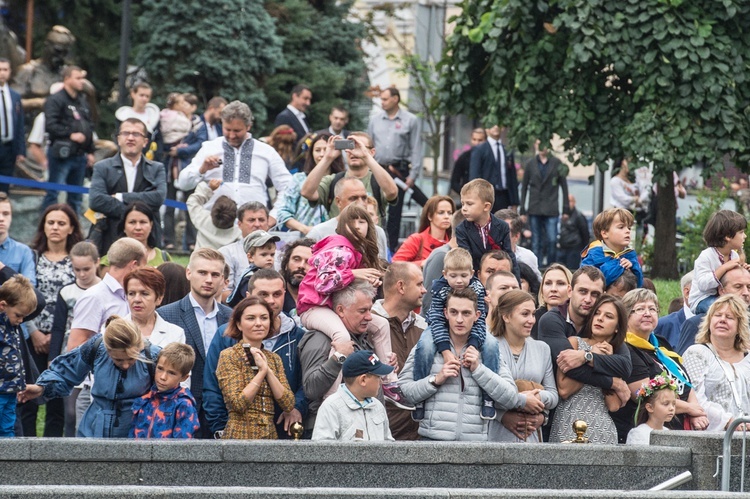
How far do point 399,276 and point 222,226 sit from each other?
145 inches

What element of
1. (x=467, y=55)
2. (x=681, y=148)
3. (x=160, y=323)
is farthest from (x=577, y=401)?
(x=467, y=55)

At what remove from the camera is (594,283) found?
1001 centimetres

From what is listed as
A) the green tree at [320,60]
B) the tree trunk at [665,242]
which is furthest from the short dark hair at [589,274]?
the green tree at [320,60]

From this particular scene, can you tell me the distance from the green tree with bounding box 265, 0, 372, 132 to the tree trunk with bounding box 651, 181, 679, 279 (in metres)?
9.36

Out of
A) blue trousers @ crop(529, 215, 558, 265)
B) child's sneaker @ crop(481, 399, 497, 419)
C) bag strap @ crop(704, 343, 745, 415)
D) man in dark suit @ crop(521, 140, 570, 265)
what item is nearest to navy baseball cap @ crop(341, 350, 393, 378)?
child's sneaker @ crop(481, 399, 497, 419)

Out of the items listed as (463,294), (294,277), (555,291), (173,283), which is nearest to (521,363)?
(463,294)

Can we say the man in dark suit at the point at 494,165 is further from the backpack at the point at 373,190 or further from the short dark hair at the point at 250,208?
the short dark hair at the point at 250,208

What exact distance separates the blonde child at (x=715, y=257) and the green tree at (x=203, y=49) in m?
14.4

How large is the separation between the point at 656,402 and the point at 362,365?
2.19m

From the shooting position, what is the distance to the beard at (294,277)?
10.4m

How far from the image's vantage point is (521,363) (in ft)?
30.6

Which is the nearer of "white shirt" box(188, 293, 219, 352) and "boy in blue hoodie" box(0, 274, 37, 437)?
"boy in blue hoodie" box(0, 274, 37, 437)

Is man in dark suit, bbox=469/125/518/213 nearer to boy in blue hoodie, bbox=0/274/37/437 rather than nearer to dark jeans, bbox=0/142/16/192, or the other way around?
dark jeans, bbox=0/142/16/192

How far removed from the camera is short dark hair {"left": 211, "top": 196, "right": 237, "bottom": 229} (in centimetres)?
1267
